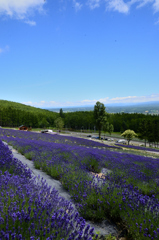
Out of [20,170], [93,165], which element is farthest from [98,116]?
[20,170]

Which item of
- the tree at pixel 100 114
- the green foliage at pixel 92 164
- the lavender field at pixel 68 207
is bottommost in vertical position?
the green foliage at pixel 92 164

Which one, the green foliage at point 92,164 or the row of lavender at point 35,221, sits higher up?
the row of lavender at point 35,221

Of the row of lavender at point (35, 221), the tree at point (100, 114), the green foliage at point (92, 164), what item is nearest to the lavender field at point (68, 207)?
the row of lavender at point (35, 221)

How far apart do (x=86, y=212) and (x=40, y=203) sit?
3.99ft

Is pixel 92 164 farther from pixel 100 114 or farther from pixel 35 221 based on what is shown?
pixel 100 114

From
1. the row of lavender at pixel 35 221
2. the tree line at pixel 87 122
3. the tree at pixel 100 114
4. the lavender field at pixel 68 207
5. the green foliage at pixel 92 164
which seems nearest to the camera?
the row of lavender at pixel 35 221

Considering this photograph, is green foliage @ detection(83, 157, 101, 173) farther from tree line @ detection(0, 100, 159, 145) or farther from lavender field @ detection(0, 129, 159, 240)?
tree line @ detection(0, 100, 159, 145)

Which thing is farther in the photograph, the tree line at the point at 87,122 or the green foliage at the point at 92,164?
the tree line at the point at 87,122

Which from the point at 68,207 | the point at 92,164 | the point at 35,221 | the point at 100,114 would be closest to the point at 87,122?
the point at 100,114

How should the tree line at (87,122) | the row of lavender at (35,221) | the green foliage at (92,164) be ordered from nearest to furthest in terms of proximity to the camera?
the row of lavender at (35,221)
the green foliage at (92,164)
the tree line at (87,122)

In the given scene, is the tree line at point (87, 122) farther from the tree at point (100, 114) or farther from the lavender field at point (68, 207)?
the lavender field at point (68, 207)

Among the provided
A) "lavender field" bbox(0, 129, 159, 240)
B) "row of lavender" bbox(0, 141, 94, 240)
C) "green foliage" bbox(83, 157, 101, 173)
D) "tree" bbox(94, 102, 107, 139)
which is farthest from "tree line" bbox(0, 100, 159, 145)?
"row of lavender" bbox(0, 141, 94, 240)

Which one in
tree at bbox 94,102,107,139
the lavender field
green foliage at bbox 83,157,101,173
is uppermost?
tree at bbox 94,102,107,139

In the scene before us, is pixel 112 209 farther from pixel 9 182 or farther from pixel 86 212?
pixel 9 182
